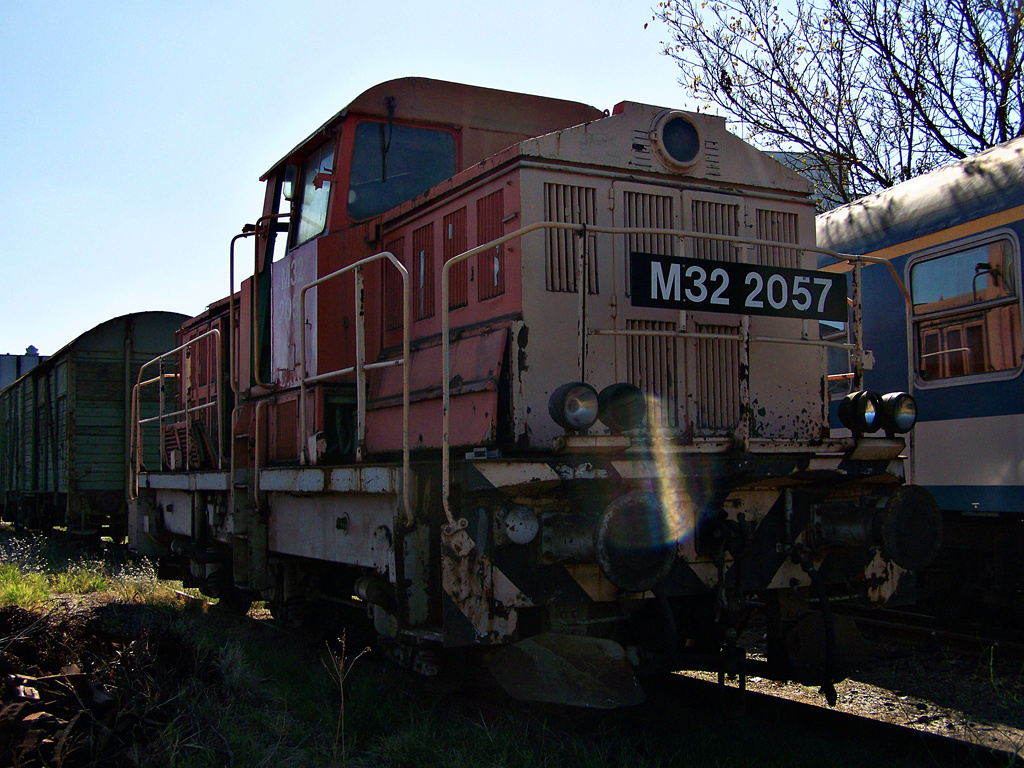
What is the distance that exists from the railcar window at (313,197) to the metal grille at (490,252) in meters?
1.31

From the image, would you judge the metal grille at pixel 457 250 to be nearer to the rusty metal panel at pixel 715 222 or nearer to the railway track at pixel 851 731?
the rusty metal panel at pixel 715 222

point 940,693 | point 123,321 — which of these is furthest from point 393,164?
point 123,321

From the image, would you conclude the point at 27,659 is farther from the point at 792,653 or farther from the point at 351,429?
the point at 792,653

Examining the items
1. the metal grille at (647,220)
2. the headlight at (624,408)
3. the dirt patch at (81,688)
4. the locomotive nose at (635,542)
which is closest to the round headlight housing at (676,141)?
the metal grille at (647,220)

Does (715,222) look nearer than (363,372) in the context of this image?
No

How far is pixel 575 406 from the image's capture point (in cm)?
370

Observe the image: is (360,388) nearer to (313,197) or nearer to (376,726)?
(376,726)

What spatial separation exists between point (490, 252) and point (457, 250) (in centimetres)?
34

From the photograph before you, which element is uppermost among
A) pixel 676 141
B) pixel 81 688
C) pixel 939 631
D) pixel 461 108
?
pixel 461 108

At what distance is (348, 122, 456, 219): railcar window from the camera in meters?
5.56

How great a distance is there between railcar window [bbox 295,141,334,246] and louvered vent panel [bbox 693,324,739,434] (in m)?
2.47

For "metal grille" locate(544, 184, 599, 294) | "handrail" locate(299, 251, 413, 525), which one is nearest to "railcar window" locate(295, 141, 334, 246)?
"handrail" locate(299, 251, 413, 525)

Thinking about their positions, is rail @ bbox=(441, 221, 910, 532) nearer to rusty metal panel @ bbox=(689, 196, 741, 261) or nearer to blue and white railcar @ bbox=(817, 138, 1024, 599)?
rusty metal panel @ bbox=(689, 196, 741, 261)

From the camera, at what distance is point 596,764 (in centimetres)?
351
